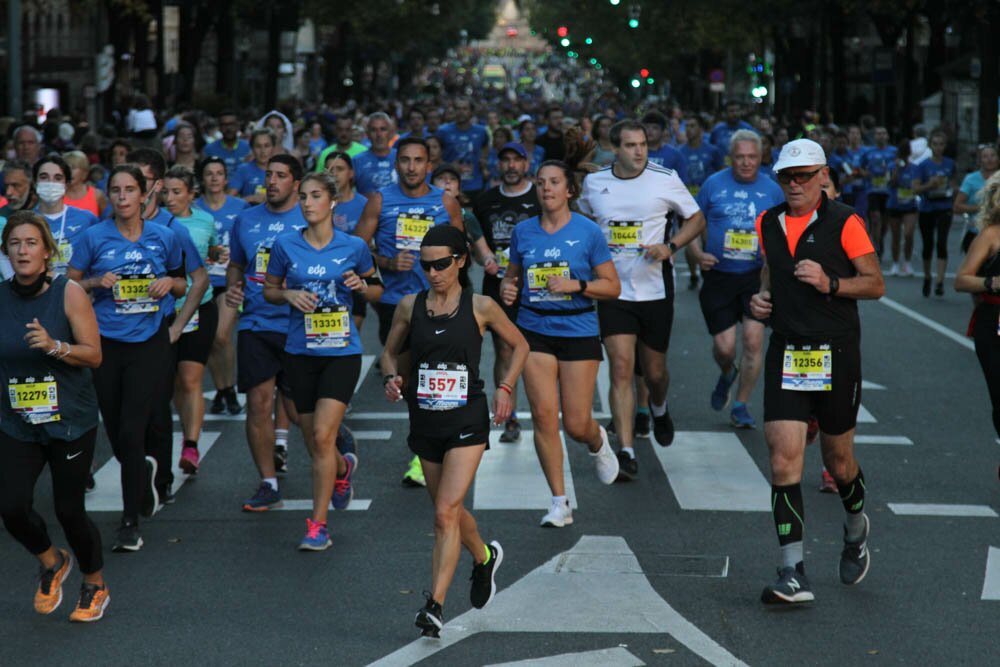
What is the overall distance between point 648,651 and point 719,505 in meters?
2.98

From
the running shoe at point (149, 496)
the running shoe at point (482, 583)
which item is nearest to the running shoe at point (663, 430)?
the running shoe at point (149, 496)

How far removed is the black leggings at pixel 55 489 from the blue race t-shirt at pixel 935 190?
48.7 feet

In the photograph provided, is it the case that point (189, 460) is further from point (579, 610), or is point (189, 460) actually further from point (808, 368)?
point (808, 368)

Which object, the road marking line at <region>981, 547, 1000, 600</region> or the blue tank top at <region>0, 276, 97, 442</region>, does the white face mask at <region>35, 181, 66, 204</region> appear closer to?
the blue tank top at <region>0, 276, 97, 442</region>

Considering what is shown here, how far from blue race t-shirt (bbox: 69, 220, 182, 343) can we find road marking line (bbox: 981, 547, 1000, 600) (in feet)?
14.0

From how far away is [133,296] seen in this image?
9.60 m

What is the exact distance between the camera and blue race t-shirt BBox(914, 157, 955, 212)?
2108 centimetres

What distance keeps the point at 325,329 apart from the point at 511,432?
325 centimetres

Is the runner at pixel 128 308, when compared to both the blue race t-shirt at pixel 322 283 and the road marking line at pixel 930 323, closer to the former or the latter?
the blue race t-shirt at pixel 322 283

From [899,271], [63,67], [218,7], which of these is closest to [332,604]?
[899,271]

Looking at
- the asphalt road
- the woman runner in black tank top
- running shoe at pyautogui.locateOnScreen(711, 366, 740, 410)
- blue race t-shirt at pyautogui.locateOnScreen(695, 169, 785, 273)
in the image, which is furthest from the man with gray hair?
the woman runner in black tank top

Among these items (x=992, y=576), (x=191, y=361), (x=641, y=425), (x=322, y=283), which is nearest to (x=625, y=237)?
(x=641, y=425)

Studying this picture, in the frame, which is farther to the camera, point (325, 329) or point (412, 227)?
point (412, 227)

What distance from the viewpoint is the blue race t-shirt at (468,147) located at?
81.1 ft
